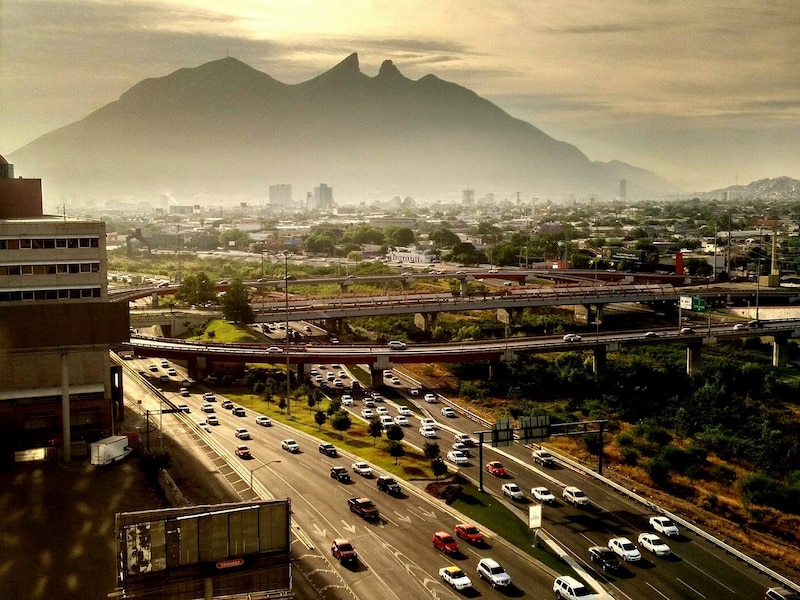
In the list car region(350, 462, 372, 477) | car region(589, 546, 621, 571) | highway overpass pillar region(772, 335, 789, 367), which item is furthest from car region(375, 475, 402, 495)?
highway overpass pillar region(772, 335, 789, 367)

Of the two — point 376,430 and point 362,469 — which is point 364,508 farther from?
point 376,430

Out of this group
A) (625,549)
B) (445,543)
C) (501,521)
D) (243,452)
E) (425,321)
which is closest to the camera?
(445,543)

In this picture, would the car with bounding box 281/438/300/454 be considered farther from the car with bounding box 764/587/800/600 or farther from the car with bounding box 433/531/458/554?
the car with bounding box 764/587/800/600

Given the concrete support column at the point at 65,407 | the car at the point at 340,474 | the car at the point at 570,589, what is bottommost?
the car at the point at 570,589

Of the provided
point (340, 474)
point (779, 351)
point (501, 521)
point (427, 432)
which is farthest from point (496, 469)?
point (779, 351)

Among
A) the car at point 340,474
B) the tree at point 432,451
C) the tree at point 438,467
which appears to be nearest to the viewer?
the car at point 340,474

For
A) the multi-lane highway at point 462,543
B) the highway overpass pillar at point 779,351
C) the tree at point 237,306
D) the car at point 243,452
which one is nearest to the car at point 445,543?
the multi-lane highway at point 462,543

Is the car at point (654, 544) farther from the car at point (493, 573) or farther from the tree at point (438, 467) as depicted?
the tree at point (438, 467)
